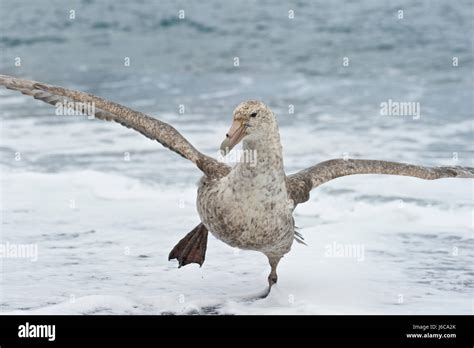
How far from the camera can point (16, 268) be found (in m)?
9.05

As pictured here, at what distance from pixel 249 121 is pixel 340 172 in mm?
1687

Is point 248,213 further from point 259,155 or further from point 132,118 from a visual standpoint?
point 132,118

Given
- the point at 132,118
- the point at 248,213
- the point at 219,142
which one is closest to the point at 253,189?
the point at 248,213

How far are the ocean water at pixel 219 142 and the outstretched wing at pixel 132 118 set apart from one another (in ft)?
3.64

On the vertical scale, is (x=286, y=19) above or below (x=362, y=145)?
above

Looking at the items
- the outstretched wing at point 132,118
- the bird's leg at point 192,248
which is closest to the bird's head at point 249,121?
the outstretched wing at point 132,118

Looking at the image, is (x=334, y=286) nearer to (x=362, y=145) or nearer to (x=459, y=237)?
(x=459, y=237)

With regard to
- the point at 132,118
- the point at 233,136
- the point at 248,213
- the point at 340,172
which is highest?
the point at 132,118

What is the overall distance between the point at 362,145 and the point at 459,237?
15.5 ft

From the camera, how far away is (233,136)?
23.2 feet

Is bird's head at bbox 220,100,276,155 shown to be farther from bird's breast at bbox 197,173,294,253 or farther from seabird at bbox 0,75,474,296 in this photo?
bird's breast at bbox 197,173,294,253

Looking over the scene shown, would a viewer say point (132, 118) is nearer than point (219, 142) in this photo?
Yes
